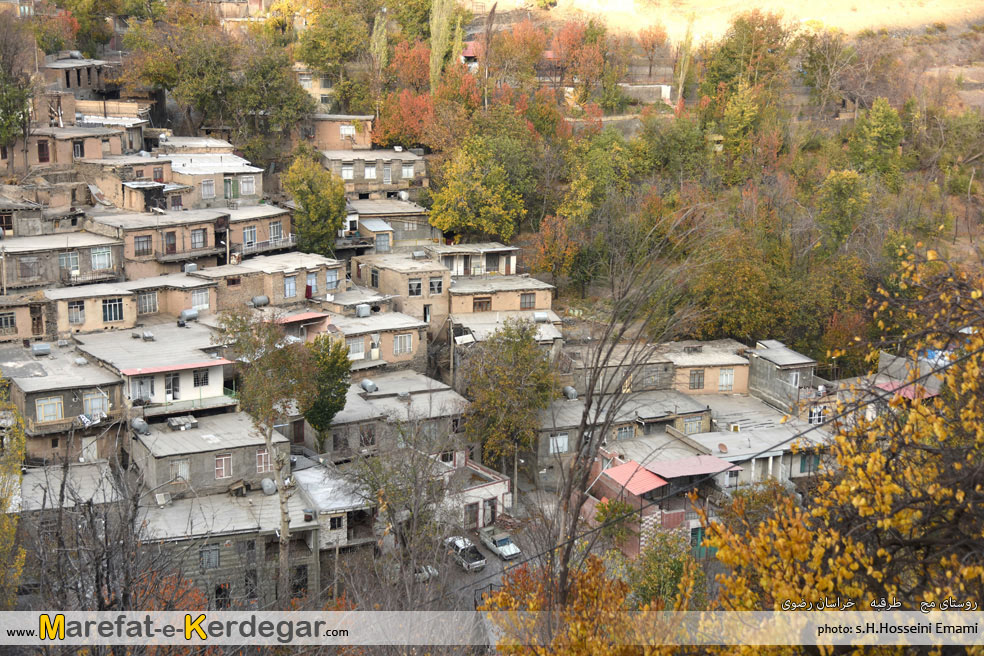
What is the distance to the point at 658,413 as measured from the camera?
78.3 feet

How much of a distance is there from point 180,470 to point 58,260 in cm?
751

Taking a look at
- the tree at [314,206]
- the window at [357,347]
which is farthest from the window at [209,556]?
the tree at [314,206]

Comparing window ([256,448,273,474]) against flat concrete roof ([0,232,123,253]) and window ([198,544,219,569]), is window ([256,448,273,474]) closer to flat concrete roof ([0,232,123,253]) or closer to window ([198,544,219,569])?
window ([198,544,219,569])

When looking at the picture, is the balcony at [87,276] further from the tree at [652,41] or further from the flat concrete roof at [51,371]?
the tree at [652,41]

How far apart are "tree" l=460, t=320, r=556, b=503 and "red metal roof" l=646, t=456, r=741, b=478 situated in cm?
249

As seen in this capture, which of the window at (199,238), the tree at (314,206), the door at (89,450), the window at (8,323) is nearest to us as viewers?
the door at (89,450)

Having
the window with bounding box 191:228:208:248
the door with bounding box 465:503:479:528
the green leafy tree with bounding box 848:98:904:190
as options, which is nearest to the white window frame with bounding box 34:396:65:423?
the window with bounding box 191:228:208:248

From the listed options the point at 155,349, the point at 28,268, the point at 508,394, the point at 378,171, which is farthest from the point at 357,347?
the point at 378,171

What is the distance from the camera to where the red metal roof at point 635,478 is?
20.6 meters

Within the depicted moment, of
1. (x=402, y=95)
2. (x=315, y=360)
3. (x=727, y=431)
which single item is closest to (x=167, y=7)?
(x=402, y=95)

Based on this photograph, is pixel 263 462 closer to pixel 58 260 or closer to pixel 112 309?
pixel 112 309

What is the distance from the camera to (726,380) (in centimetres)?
2566

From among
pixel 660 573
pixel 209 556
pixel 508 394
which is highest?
pixel 508 394

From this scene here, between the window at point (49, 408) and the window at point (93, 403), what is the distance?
1.35 feet
